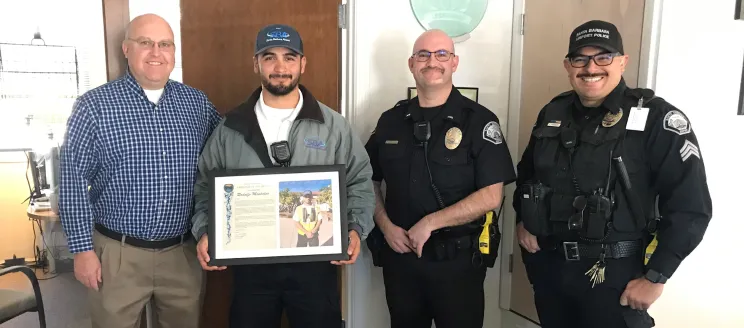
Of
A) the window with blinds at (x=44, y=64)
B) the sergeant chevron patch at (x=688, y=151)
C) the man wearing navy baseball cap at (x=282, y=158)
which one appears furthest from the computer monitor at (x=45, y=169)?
the sergeant chevron patch at (x=688, y=151)

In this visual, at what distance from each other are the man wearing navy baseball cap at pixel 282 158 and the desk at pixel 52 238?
0.90m

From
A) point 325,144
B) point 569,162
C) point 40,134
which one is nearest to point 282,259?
point 325,144

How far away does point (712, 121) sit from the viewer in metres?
1.92

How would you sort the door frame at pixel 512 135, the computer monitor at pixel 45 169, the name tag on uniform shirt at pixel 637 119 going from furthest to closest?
the door frame at pixel 512 135
the computer monitor at pixel 45 169
the name tag on uniform shirt at pixel 637 119

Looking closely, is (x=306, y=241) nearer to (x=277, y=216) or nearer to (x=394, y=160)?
(x=277, y=216)

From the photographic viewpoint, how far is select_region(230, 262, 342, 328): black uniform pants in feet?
6.14

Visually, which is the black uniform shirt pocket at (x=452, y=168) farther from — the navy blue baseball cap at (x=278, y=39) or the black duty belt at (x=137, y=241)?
the black duty belt at (x=137, y=241)

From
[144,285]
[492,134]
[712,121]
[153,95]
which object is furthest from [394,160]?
[712,121]

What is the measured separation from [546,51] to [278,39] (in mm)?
1403

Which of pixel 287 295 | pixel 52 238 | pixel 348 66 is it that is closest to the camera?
pixel 287 295

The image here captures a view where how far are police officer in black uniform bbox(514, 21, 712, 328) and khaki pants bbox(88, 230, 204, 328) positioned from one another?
140 centimetres

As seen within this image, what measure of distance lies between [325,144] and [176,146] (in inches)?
22.9

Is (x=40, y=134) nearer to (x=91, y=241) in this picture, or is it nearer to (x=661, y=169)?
(x=91, y=241)

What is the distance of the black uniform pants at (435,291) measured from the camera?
6.68 ft
